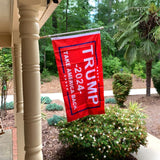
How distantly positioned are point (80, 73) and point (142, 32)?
9.05 metres

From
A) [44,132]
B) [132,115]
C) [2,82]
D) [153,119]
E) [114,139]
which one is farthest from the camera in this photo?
[153,119]

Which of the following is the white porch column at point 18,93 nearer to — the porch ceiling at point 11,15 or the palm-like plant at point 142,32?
the porch ceiling at point 11,15

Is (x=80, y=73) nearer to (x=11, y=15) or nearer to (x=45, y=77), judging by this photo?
(x=11, y=15)

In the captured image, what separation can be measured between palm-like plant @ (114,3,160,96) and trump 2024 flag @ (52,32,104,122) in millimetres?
7778

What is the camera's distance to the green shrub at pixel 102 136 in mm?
3707

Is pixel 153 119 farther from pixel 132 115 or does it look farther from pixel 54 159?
pixel 54 159

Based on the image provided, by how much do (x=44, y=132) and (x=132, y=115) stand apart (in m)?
2.57

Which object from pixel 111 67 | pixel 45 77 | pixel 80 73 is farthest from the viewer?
pixel 111 67

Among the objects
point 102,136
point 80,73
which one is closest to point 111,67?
point 102,136

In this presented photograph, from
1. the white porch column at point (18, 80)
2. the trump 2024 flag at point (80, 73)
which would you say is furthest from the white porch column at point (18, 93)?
the trump 2024 flag at point (80, 73)

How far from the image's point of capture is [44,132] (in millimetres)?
5641

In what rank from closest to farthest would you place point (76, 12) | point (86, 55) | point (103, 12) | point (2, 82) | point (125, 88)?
point (86, 55), point (2, 82), point (125, 88), point (76, 12), point (103, 12)

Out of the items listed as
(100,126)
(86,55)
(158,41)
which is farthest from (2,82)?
(158,41)

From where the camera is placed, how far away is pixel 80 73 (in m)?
3.04
